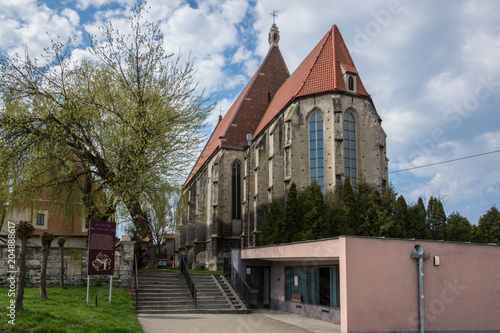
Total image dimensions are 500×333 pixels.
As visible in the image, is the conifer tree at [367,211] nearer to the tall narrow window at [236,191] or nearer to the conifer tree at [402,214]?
the conifer tree at [402,214]

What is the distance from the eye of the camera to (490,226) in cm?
2762

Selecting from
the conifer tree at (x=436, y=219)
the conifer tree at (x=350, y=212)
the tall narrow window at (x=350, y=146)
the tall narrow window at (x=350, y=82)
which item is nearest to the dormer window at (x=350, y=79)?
the tall narrow window at (x=350, y=82)

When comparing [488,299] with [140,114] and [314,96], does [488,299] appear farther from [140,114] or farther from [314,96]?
[314,96]

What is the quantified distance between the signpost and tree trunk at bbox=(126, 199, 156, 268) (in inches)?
162

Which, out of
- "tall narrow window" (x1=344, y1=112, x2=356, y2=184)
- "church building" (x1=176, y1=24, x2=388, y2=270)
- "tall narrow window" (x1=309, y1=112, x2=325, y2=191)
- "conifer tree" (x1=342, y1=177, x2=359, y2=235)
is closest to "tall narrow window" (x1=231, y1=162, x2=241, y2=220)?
"church building" (x1=176, y1=24, x2=388, y2=270)

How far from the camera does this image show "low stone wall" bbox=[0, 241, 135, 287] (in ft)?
50.7

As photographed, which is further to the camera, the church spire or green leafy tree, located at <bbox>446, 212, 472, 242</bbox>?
the church spire

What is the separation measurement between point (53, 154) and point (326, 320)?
12178 millimetres

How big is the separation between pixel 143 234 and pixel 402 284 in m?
12.1

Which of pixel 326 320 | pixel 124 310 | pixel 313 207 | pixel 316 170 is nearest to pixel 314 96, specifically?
pixel 316 170

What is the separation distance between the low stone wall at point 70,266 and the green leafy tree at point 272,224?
9486mm

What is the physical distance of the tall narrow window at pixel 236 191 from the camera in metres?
34.8

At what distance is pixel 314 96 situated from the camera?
1106 inches

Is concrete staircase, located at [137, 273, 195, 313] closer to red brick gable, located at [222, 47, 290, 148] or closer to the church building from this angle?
the church building
